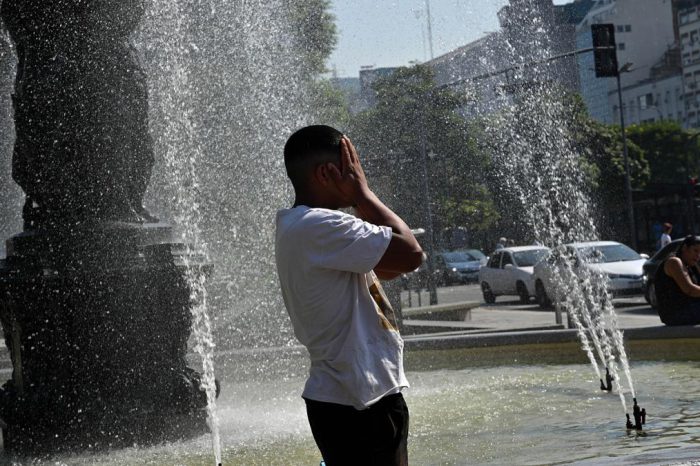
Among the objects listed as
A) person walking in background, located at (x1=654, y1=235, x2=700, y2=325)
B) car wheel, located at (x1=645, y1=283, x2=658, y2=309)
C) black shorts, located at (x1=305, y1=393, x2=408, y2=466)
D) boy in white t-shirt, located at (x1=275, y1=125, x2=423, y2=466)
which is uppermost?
boy in white t-shirt, located at (x1=275, y1=125, x2=423, y2=466)

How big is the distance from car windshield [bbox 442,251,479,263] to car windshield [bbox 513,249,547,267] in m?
16.4

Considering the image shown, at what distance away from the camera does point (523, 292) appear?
26.3 metres

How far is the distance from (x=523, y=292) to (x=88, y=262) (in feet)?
68.0

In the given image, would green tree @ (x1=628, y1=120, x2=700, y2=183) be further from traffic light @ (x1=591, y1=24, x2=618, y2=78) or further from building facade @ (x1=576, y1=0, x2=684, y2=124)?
traffic light @ (x1=591, y1=24, x2=618, y2=78)

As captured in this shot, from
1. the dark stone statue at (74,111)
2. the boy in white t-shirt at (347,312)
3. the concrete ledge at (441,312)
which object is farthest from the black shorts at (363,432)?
the concrete ledge at (441,312)

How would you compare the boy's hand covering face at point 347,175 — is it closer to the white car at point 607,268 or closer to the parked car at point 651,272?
the parked car at point 651,272

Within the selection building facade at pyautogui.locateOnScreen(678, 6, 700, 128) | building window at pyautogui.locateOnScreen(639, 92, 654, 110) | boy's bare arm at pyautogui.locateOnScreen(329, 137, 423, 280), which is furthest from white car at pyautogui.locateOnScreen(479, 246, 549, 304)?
building window at pyautogui.locateOnScreen(639, 92, 654, 110)

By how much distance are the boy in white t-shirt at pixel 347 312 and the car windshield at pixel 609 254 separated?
66.5 feet

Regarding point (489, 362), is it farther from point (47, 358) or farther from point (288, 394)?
point (47, 358)

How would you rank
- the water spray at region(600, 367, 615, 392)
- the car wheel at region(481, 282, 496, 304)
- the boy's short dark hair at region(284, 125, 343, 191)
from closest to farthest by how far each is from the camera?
1. the boy's short dark hair at region(284, 125, 343, 191)
2. the water spray at region(600, 367, 615, 392)
3. the car wheel at region(481, 282, 496, 304)

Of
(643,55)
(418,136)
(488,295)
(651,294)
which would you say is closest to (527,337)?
(651,294)

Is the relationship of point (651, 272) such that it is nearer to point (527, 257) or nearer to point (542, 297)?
point (542, 297)

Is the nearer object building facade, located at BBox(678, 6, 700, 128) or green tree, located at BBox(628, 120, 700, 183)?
green tree, located at BBox(628, 120, 700, 183)

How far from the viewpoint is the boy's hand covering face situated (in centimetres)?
300
